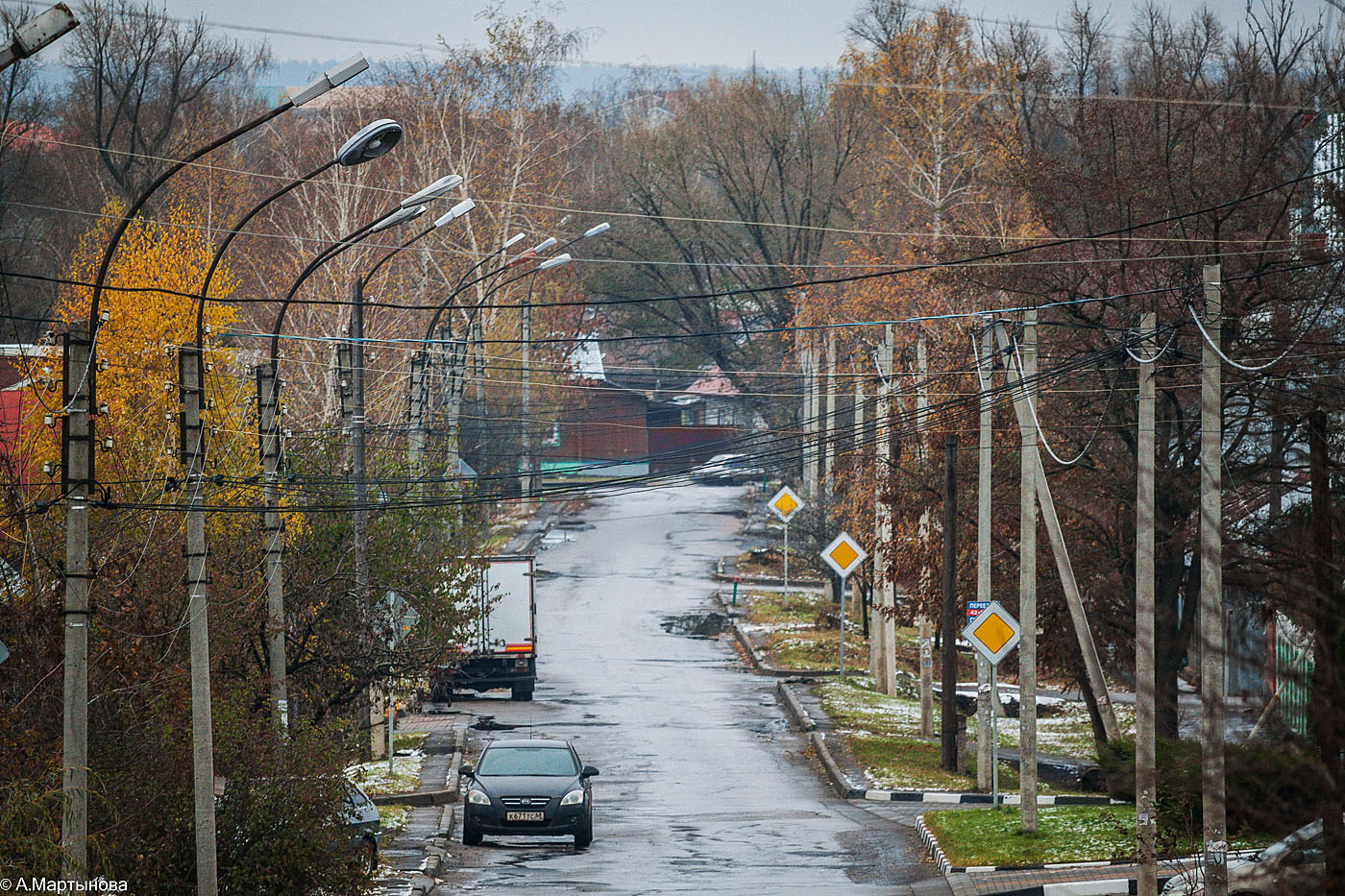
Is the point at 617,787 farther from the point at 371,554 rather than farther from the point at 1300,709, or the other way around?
the point at 1300,709

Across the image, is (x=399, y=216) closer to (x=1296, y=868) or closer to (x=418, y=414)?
(x=1296, y=868)

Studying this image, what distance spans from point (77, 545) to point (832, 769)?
720 inches

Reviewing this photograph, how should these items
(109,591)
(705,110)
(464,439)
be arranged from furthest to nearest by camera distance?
(705,110) < (464,439) < (109,591)

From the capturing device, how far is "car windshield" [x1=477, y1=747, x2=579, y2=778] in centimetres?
2256

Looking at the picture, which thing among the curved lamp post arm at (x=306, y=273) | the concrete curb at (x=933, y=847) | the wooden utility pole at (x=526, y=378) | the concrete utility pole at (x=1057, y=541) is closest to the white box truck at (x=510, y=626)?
the concrete curb at (x=933, y=847)

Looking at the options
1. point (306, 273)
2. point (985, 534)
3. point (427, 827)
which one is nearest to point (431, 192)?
point (306, 273)

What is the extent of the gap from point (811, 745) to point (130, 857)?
62.3 feet

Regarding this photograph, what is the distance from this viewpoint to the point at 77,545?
1289 cm

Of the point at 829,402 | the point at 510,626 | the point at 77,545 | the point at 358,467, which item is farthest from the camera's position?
the point at 829,402

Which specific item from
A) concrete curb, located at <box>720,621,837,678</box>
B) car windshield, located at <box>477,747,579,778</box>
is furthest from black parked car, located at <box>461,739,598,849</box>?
concrete curb, located at <box>720,621,837,678</box>

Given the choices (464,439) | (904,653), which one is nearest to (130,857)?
(904,653)

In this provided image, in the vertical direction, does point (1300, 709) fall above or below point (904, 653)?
above

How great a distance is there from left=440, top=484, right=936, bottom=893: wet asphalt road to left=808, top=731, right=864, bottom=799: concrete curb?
30 cm

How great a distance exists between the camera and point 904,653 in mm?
48219
